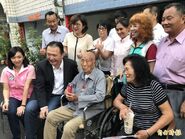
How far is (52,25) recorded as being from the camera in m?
4.75

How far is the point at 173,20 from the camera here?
2742 millimetres

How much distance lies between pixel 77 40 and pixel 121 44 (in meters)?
0.82

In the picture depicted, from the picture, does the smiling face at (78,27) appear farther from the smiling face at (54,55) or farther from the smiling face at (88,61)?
the smiling face at (88,61)

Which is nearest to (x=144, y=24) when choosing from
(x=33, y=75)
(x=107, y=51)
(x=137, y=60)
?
(x=137, y=60)

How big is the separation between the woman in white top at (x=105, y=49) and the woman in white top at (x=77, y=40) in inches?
6.2

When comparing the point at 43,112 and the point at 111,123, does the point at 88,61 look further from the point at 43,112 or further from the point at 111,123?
the point at 43,112

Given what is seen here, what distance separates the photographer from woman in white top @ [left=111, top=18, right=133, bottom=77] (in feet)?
12.0

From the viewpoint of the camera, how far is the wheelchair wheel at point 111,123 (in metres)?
3.21

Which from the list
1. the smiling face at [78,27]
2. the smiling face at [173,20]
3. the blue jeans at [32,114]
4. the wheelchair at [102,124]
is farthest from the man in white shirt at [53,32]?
the smiling face at [173,20]

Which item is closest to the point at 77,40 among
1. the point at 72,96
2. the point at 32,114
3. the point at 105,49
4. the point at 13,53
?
the point at 105,49

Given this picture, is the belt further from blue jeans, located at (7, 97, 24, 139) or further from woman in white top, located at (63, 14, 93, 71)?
blue jeans, located at (7, 97, 24, 139)

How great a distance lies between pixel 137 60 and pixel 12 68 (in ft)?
6.86

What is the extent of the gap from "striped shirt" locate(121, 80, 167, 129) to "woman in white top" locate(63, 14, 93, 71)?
1475 mm

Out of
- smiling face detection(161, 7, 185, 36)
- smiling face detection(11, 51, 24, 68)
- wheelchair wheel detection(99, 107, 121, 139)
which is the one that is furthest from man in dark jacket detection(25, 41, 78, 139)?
smiling face detection(161, 7, 185, 36)
